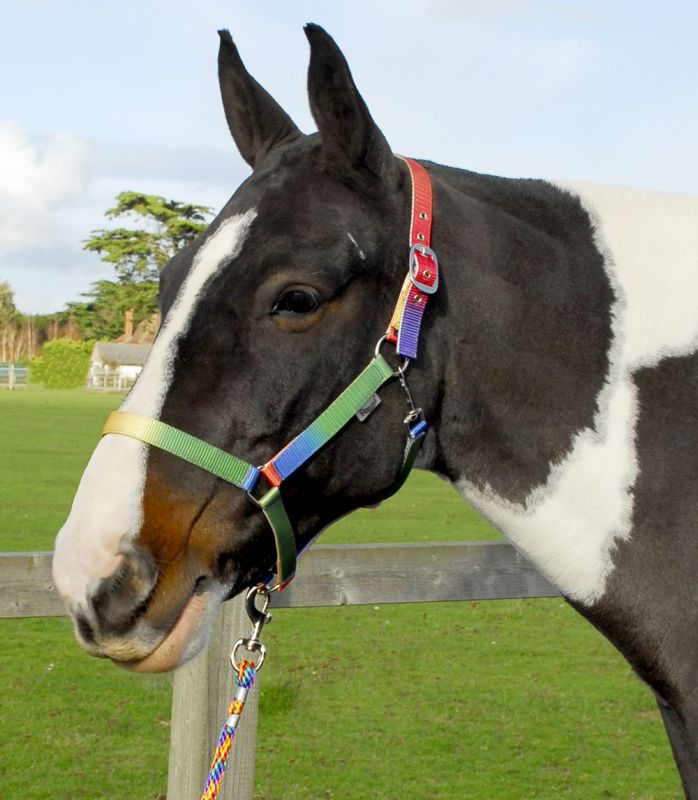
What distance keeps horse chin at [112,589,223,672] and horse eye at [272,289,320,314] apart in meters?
0.57

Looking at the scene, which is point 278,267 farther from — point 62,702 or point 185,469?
point 62,702

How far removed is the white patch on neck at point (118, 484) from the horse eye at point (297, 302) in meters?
0.14

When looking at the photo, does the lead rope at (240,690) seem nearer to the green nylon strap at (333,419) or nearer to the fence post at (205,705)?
the green nylon strap at (333,419)

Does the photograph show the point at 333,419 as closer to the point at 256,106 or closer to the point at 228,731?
the point at 228,731

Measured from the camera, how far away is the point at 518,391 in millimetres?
2031

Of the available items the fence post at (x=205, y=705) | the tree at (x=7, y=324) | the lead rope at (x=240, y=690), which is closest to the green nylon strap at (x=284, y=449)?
the lead rope at (x=240, y=690)

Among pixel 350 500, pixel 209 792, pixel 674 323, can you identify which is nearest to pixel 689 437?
pixel 674 323

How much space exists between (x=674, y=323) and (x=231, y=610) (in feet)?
7.05

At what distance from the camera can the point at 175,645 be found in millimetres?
1812

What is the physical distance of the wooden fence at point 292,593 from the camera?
360 centimetres

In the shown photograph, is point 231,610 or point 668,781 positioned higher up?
point 231,610

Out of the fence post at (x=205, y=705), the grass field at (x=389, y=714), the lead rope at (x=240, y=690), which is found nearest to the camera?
the lead rope at (x=240, y=690)

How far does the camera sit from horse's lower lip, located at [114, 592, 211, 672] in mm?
1802

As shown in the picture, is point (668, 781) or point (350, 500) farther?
point (668, 781)
